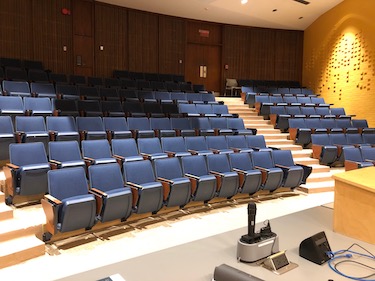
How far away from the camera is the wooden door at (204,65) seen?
13.3ft

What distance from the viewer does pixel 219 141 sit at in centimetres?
208

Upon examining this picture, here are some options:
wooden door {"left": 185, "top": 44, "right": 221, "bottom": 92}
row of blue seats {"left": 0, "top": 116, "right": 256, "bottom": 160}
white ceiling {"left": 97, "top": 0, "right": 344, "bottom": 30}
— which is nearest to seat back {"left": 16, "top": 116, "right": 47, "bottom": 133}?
row of blue seats {"left": 0, "top": 116, "right": 256, "bottom": 160}

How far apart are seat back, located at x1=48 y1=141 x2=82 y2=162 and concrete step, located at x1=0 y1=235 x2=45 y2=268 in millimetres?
404

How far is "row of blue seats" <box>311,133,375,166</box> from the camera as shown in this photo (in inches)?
93.3

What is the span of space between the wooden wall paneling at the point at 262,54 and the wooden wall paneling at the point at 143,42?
1.24 meters

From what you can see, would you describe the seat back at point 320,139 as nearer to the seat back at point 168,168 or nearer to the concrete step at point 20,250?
the seat back at point 168,168

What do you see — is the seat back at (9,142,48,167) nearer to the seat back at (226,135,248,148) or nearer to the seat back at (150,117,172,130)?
the seat back at (150,117,172,130)

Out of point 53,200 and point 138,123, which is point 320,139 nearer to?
point 138,123

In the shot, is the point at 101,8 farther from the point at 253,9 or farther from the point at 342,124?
the point at 342,124

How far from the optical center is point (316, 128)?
2.78 metres

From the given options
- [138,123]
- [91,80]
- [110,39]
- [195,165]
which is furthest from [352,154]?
[110,39]

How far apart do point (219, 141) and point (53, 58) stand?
6.27ft

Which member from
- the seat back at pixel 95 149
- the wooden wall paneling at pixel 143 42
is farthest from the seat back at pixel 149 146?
the wooden wall paneling at pixel 143 42

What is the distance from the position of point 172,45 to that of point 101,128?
84.7 inches
